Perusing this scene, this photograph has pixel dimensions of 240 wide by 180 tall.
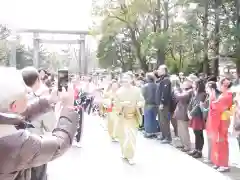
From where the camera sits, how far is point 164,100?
11.5 meters

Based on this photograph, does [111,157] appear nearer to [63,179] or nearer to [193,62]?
[63,179]

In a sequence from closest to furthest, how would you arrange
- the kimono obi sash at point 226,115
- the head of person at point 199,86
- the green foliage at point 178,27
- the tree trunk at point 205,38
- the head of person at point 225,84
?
the head of person at point 225,84
the kimono obi sash at point 226,115
the head of person at point 199,86
the green foliage at point 178,27
the tree trunk at point 205,38

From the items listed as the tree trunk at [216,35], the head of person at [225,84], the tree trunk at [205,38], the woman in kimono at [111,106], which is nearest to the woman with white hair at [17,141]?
the head of person at [225,84]

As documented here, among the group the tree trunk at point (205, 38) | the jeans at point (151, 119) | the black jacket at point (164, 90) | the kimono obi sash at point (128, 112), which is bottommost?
the jeans at point (151, 119)

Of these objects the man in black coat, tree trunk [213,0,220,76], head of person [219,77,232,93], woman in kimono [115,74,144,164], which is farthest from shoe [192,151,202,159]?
tree trunk [213,0,220,76]

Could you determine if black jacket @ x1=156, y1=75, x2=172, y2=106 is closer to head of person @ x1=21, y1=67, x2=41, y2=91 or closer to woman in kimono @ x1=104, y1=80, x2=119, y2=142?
woman in kimono @ x1=104, y1=80, x2=119, y2=142

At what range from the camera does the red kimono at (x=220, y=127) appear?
7898 millimetres

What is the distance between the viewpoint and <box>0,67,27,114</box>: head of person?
2.11 metres

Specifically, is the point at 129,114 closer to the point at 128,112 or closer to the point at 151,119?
the point at 128,112

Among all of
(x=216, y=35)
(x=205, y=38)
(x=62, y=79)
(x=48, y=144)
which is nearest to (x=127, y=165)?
(x=62, y=79)

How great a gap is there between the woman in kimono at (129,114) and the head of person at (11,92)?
267 inches

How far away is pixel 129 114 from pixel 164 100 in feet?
8.77

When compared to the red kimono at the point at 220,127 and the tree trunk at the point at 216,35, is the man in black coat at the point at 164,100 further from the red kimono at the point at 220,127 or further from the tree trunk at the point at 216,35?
the tree trunk at the point at 216,35

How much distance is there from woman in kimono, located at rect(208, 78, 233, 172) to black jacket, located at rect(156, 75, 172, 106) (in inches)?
125
